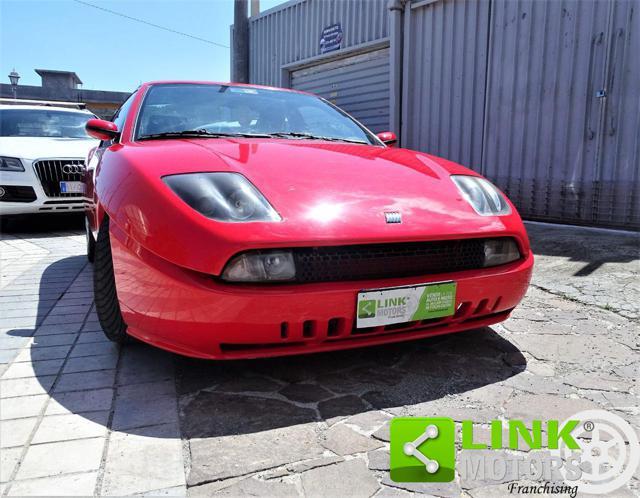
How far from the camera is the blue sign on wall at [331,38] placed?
869 centimetres

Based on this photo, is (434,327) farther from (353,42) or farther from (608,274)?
(353,42)

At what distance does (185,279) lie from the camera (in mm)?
1787

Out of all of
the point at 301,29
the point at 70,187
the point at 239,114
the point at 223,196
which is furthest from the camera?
the point at 301,29

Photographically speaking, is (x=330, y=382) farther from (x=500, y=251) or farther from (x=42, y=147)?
(x=42, y=147)

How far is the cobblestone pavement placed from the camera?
58.9 inches

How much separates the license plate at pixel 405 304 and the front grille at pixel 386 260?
7cm

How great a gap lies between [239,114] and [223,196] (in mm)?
1228

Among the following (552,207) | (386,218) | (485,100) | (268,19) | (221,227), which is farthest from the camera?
(268,19)

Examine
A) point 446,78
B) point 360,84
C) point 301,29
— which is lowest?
point 446,78

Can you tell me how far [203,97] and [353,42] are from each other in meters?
6.05

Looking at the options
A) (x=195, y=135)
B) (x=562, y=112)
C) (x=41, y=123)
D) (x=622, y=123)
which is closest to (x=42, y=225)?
(x=41, y=123)

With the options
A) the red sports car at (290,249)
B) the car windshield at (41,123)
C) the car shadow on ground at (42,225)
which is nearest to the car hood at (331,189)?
the red sports car at (290,249)

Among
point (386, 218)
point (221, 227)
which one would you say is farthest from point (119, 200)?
point (386, 218)

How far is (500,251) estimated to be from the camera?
7.22ft
